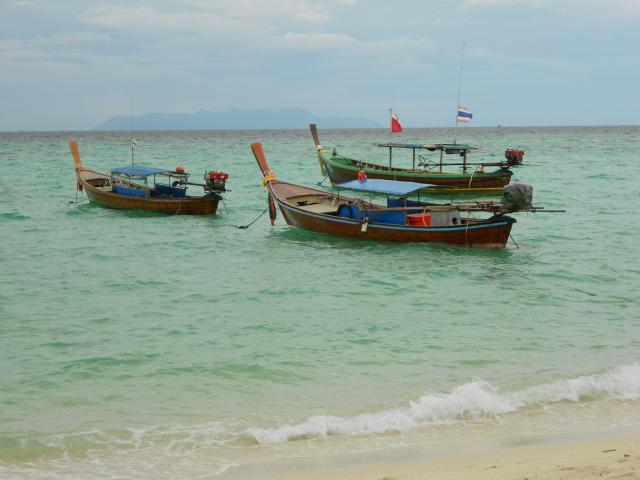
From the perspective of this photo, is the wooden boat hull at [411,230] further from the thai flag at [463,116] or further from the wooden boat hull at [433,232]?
the thai flag at [463,116]

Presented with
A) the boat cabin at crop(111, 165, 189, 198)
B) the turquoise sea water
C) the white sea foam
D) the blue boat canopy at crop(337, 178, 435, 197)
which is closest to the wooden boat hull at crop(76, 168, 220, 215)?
the boat cabin at crop(111, 165, 189, 198)

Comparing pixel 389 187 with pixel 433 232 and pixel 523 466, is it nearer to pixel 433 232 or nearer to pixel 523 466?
pixel 433 232

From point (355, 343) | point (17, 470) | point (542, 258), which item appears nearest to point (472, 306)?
point (355, 343)

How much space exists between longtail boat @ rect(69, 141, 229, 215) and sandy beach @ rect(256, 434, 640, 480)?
18.5 m

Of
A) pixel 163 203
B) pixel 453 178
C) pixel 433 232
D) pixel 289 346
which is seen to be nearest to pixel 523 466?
pixel 289 346

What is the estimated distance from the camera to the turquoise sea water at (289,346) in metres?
7.93

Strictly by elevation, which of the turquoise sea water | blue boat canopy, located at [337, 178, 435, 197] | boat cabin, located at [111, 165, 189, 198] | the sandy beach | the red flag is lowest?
the turquoise sea water

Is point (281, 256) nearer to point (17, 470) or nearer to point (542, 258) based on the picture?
point (542, 258)

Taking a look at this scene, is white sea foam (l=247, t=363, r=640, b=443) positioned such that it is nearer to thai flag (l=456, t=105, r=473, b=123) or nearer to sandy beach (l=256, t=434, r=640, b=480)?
sandy beach (l=256, t=434, r=640, b=480)

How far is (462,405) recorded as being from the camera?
857 cm

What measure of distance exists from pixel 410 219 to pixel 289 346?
8.92 meters

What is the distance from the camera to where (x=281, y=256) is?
61.5ft

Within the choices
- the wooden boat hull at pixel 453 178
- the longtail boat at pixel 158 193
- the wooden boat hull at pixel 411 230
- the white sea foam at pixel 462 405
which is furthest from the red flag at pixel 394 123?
the white sea foam at pixel 462 405

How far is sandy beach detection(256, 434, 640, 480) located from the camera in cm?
621
